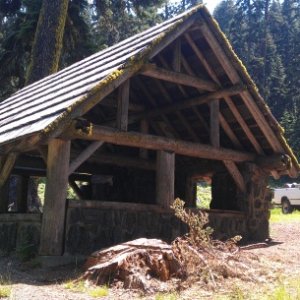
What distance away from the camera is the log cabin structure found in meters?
7.78

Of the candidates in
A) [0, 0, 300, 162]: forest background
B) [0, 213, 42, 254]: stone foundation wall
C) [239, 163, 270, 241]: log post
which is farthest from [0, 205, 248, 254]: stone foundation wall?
[0, 0, 300, 162]: forest background

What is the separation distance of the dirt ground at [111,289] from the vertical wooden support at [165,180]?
2.02 metres

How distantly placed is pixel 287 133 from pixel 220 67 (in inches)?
1132

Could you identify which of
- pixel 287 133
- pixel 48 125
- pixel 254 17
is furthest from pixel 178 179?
pixel 254 17

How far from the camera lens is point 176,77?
30.9 feet

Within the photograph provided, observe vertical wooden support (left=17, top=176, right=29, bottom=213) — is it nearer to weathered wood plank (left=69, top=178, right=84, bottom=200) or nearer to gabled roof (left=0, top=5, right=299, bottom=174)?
weathered wood plank (left=69, top=178, right=84, bottom=200)

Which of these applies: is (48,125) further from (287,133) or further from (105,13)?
(287,133)

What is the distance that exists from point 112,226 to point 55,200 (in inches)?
55.8

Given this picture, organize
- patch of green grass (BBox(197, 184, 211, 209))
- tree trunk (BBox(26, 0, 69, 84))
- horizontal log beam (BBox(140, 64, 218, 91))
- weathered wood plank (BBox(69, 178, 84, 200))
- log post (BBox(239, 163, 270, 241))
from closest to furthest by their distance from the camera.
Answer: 1. horizontal log beam (BBox(140, 64, 218, 91))
2. log post (BBox(239, 163, 270, 241))
3. weathered wood plank (BBox(69, 178, 84, 200))
4. tree trunk (BBox(26, 0, 69, 84))
5. patch of green grass (BBox(197, 184, 211, 209))

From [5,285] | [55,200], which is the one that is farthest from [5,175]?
[5,285]

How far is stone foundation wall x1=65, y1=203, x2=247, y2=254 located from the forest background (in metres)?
10.8

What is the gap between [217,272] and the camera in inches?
244

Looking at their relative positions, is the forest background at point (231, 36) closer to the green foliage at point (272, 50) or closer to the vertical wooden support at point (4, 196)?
the green foliage at point (272, 50)

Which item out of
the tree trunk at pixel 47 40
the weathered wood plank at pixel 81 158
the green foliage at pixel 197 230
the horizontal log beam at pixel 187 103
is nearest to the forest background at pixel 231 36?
the tree trunk at pixel 47 40
